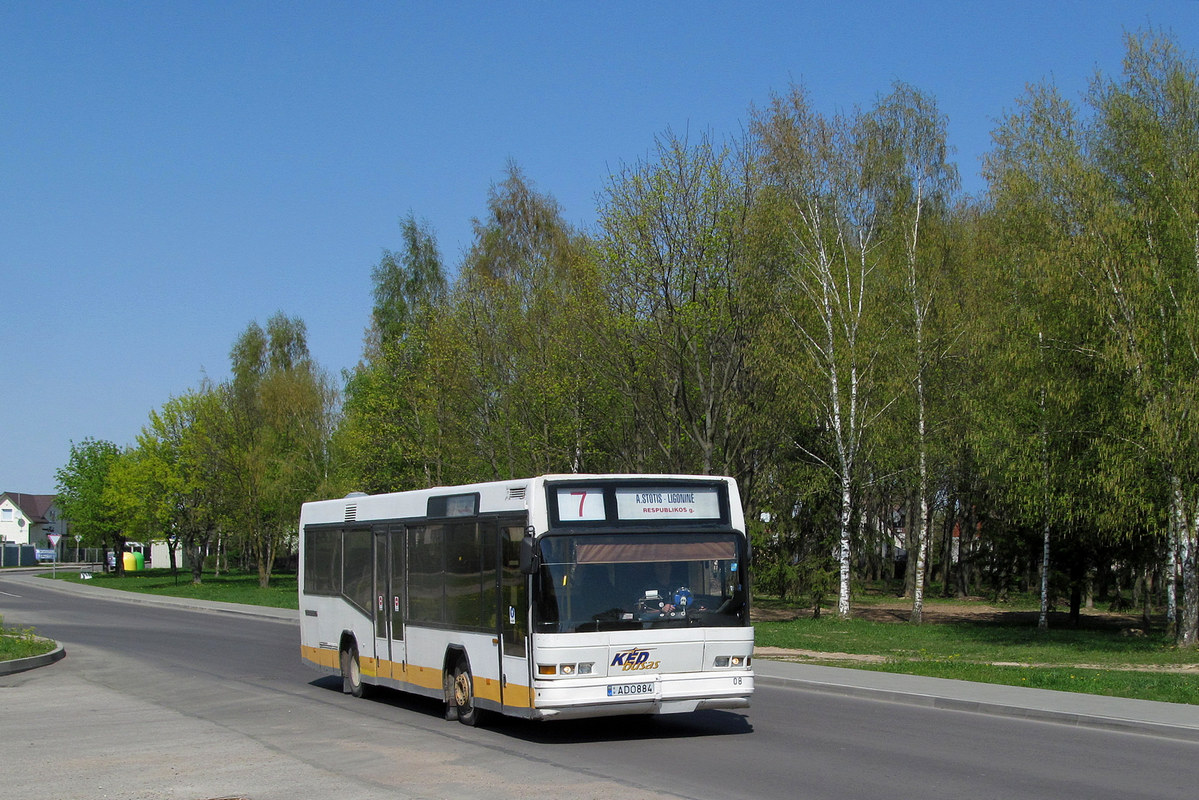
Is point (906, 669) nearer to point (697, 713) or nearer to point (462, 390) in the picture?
point (697, 713)

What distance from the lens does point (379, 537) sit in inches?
648

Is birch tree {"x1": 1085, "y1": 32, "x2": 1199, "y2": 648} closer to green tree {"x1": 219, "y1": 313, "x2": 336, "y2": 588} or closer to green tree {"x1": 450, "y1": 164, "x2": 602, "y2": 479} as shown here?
green tree {"x1": 450, "y1": 164, "x2": 602, "y2": 479}

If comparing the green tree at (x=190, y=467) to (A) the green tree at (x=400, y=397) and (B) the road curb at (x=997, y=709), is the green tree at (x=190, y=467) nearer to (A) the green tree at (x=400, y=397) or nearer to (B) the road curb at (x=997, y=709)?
(A) the green tree at (x=400, y=397)

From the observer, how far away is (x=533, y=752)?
12.0 m

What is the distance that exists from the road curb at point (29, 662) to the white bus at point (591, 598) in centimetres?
1081

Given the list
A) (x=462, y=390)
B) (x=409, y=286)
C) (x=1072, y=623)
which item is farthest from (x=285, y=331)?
(x=1072, y=623)

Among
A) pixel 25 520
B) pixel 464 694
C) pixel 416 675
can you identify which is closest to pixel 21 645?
pixel 416 675

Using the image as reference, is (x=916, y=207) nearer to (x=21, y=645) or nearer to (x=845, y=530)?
(x=845, y=530)

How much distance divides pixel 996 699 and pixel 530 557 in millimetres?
6941

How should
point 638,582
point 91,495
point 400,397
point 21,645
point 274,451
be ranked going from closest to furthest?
1. point 638,582
2. point 21,645
3. point 400,397
4. point 274,451
5. point 91,495

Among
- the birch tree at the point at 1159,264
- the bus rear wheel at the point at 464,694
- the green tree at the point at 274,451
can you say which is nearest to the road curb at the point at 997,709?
the bus rear wheel at the point at 464,694

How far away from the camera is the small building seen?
163 metres

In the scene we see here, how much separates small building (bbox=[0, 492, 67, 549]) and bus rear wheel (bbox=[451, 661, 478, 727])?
16026 centimetres

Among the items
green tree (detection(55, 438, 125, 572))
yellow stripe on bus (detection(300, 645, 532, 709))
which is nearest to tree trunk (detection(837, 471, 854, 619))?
yellow stripe on bus (detection(300, 645, 532, 709))
